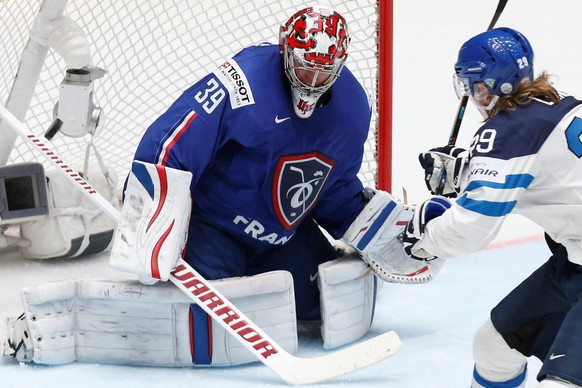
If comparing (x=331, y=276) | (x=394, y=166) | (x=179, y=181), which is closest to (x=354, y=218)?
(x=331, y=276)

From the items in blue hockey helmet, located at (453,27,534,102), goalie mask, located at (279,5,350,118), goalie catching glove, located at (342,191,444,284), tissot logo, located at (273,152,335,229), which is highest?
blue hockey helmet, located at (453,27,534,102)

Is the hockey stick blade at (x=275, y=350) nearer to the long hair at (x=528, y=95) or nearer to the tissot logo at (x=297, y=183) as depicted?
the tissot logo at (x=297, y=183)

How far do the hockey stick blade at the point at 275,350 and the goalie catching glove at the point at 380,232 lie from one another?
1.01 ft

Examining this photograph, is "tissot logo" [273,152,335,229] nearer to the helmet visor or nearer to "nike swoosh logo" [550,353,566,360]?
the helmet visor

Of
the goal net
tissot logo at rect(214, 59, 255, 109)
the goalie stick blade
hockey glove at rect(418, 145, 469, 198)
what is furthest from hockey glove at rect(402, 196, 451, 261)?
the goal net

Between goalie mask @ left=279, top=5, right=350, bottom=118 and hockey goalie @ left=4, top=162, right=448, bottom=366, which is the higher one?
goalie mask @ left=279, top=5, right=350, bottom=118

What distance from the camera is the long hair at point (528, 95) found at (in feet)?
5.88

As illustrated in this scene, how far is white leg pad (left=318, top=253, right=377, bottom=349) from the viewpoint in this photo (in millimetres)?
2488

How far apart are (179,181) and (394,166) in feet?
5.67

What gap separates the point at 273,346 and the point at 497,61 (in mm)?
820

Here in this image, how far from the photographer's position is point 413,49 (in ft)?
17.4

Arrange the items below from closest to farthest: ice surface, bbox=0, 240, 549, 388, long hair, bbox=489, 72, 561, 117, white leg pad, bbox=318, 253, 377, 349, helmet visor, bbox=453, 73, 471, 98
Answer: long hair, bbox=489, 72, 561, 117
helmet visor, bbox=453, 73, 471, 98
ice surface, bbox=0, 240, 549, 388
white leg pad, bbox=318, 253, 377, 349

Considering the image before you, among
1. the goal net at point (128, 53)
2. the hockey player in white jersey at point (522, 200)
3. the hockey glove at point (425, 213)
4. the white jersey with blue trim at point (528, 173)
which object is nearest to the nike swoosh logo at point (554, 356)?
the hockey player in white jersey at point (522, 200)

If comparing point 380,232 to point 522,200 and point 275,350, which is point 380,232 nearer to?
point 275,350
